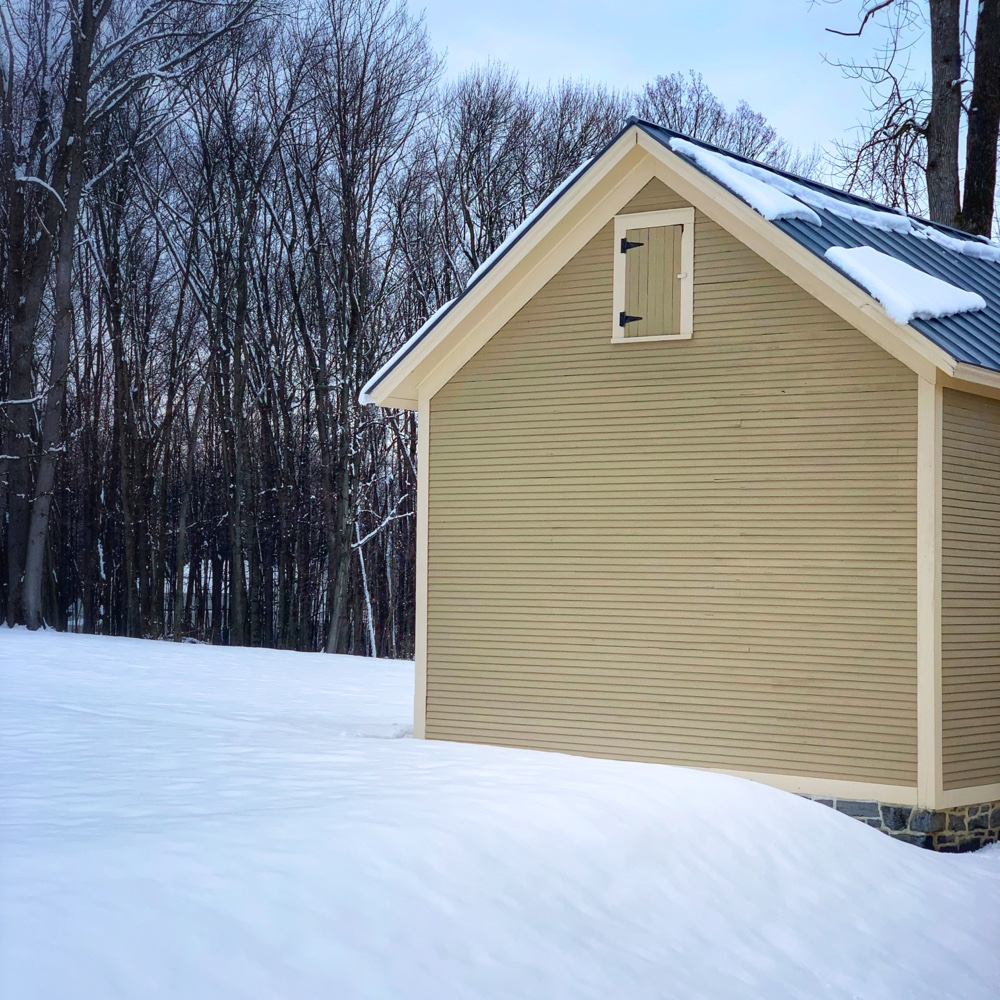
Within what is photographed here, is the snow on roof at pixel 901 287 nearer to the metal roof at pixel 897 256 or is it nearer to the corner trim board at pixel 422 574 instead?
the metal roof at pixel 897 256

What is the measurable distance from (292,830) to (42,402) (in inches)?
908

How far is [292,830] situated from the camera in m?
5.41

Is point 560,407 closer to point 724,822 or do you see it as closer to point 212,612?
point 724,822

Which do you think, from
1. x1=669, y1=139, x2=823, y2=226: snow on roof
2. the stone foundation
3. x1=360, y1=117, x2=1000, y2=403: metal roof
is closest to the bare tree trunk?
x1=360, y1=117, x2=1000, y2=403: metal roof

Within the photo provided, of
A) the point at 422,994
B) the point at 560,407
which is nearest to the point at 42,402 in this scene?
the point at 560,407

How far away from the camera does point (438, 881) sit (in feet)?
17.2

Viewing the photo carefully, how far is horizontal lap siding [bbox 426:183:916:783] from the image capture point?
8.94 m

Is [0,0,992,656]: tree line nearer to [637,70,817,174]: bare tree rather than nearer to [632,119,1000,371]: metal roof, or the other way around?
[637,70,817,174]: bare tree

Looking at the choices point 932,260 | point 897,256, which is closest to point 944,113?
point 932,260

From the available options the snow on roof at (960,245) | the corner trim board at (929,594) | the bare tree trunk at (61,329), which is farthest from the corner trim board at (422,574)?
the bare tree trunk at (61,329)

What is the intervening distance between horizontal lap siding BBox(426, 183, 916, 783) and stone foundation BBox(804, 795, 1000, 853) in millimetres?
223

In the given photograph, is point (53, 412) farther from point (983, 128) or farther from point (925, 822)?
point (925, 822)

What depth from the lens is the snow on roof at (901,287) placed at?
8594mm

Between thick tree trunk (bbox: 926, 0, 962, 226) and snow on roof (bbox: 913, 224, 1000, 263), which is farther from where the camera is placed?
thick tree trunk (bbox: 926, 0, 962, 226)
